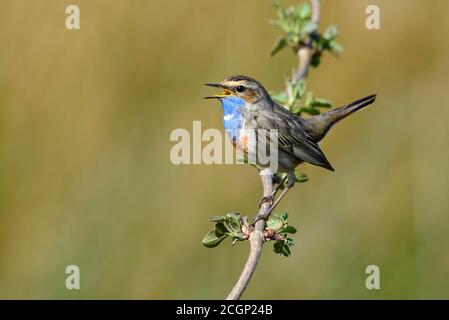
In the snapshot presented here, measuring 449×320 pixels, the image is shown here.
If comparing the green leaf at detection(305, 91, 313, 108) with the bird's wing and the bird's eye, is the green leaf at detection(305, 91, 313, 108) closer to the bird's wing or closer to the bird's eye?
the bird's wing

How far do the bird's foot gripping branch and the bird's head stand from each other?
1.87 m

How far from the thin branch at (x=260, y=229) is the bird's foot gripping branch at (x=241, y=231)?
0.05 metres

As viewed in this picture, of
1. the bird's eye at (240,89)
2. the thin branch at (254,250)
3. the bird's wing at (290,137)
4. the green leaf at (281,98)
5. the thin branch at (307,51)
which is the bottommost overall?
the thin branch at (254,250)

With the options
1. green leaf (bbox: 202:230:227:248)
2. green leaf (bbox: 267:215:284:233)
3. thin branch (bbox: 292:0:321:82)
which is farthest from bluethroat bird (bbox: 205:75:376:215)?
green leaf (bbox: 202:230:227:248)

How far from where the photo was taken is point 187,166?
25.2ft

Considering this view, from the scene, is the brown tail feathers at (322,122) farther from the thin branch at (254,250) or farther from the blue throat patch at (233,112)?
the thin branch at (254,250)

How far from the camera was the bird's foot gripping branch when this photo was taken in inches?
150

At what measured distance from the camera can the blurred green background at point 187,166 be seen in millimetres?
7074

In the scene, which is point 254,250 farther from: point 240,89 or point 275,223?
point 240,89

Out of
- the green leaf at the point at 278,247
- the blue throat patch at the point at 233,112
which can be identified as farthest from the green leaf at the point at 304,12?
the green leaf at the point at 278,247

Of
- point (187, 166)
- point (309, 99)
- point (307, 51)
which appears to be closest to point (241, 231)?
point (309, 99)

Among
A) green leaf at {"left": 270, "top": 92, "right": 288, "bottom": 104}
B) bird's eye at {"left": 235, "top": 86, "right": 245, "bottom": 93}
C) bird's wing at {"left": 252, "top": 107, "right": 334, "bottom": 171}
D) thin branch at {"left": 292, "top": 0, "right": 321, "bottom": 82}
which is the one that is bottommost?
bird's wing at {"left": 252, "top": 107, "right": 334, "bottom": 171}

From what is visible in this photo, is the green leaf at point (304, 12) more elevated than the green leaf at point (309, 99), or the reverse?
the green leaf at point (304, 12)

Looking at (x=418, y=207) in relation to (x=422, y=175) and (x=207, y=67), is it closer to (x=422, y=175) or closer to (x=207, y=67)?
(x=422, y=175)
